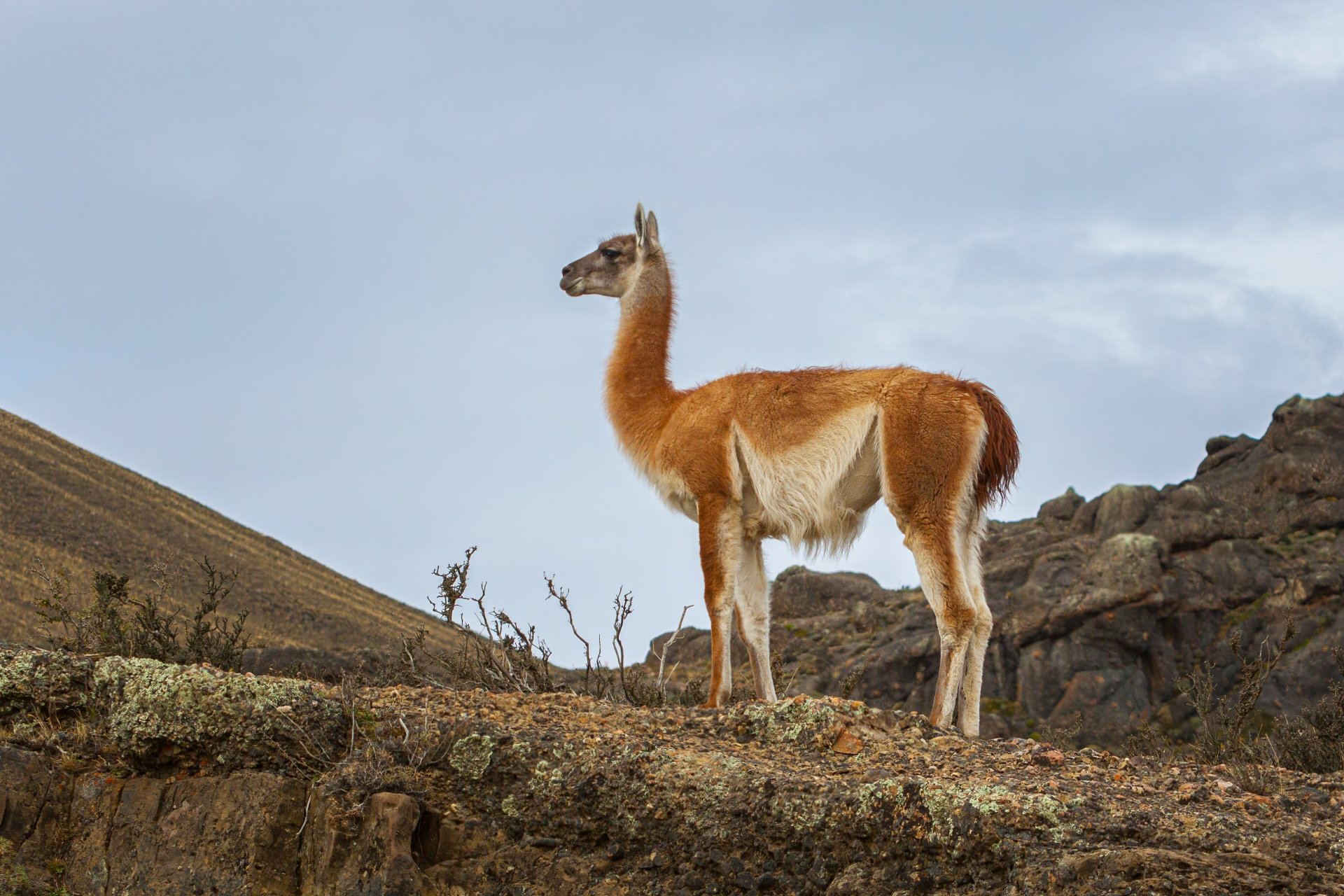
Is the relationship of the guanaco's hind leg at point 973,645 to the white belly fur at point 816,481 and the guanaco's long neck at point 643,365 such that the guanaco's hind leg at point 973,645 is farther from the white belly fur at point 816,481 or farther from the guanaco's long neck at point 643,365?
the guanaco's long neck at point 643,365

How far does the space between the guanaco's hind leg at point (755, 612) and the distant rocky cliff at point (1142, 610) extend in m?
Result: 11.1

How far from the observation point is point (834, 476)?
375 inches

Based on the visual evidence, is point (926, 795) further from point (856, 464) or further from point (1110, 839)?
point (856, 464)

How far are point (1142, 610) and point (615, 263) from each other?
51.6 feet

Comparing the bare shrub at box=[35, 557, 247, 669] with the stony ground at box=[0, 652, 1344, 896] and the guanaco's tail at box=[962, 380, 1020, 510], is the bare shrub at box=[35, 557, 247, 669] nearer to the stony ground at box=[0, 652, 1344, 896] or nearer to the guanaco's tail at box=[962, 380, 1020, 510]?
the stony ground at box=[0, 652, 1344, 896]

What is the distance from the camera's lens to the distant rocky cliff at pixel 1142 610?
22656 millimetres

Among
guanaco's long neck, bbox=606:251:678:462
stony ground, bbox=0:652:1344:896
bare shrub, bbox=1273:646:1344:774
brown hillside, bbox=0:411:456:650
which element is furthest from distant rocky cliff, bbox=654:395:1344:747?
brown hillside, bbox=0:411:456:650

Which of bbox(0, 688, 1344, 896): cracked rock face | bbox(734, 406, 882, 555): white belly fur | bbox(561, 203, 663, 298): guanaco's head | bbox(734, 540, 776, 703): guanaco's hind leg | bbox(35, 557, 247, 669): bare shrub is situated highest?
bbox(561, 203, 663, 298): guanaco's head

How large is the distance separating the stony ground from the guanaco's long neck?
369cm

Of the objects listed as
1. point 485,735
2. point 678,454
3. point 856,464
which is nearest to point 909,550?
point 856,464

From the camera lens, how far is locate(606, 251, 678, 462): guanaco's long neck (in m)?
10.6

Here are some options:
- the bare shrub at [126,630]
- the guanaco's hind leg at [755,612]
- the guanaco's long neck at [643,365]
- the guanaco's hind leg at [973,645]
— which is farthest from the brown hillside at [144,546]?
the guanaco's hind leg at [973,645]

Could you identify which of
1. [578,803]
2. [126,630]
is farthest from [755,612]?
[126,630]

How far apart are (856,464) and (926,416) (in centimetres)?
71
